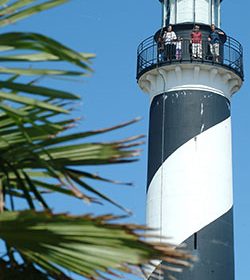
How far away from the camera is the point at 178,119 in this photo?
1580 cm

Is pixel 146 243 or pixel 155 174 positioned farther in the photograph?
pixel 155 174

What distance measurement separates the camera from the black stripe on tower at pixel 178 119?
51.3ft

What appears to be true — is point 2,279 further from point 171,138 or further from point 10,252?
point 171,138

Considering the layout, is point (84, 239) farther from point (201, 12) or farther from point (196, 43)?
point (201, 12)

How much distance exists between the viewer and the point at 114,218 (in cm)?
216

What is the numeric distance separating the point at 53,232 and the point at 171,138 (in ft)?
44.6

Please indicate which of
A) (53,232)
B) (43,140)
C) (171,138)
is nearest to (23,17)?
(43,140)

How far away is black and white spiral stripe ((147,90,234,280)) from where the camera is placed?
15.0 metres

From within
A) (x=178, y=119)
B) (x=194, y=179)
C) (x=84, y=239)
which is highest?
(x=178, y=119)

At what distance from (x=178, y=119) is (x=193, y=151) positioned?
2.26 feet

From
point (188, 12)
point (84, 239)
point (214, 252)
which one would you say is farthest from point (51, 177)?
point (188, 12)

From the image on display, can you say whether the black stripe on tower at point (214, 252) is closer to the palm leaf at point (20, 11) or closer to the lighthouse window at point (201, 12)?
the lighthouse window at point (201, 12)

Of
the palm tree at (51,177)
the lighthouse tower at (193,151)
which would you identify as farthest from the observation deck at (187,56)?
the palm tree at (51,177)

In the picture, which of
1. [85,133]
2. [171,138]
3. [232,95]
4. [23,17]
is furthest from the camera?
[232,95]
